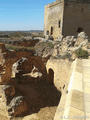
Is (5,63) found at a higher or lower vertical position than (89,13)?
lower

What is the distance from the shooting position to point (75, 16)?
575 inches

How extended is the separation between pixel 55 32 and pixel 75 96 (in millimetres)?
14069

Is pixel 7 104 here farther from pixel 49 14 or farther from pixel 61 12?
pixel 49 14

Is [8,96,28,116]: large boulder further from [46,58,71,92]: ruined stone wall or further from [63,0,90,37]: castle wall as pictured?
[63,0,90,37]: castle wall

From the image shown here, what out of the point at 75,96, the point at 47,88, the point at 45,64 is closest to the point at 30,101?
the point at 47,88

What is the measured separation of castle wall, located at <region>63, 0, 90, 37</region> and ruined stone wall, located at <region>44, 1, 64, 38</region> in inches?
23.1

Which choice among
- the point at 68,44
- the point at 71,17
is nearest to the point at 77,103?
the point at 68,44

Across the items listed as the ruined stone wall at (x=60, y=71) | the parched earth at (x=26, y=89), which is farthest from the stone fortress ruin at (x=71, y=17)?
the ruined stone wall at (x=60, y=71)

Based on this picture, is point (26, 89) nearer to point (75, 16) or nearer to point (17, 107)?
point (17, 107)

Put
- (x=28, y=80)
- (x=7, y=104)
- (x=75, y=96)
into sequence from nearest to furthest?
1. (x=75, y=96)
2. (x=7, y=104)
3. (x=28, y=80)

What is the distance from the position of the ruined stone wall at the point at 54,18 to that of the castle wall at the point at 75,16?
0.59 metres

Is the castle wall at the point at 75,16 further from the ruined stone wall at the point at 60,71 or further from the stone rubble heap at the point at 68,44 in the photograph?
the ruined stone wall at the point at 60,71

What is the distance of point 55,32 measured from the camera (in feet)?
51.7

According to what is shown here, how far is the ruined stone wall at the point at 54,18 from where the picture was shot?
14.6 meters
